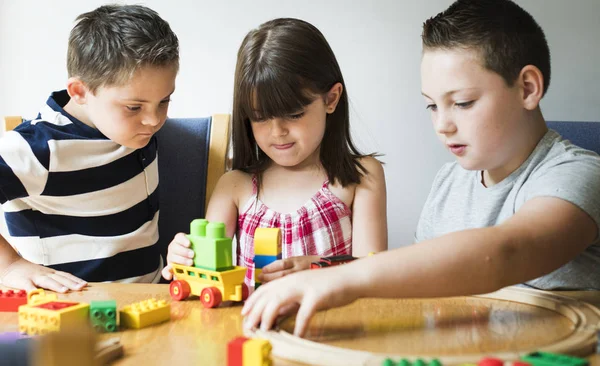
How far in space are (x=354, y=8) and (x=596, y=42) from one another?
2.45 feet

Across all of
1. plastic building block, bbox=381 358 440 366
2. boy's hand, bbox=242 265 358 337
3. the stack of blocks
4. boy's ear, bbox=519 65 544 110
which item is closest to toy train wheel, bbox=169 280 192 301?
the stack of blocks

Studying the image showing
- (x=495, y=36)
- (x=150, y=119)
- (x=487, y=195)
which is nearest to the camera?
(x=495, y=36)

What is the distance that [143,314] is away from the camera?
0.77 metres

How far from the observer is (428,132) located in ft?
6.63

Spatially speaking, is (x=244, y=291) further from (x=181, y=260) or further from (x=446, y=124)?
(x=446, y=124)

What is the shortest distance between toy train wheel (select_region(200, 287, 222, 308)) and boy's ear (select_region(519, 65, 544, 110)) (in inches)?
24.1

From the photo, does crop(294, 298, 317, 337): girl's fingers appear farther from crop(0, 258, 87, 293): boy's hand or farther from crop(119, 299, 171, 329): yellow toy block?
crop(0, 258, 87, 293): boy's hand

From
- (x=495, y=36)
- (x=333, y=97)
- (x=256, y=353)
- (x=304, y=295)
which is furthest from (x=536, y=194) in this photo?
Result: (x=333, y=97)

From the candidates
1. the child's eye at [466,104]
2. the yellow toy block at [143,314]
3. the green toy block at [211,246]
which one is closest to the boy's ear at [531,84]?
the child's eye at [466,104]

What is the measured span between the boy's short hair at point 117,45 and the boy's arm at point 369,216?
0.51 meters

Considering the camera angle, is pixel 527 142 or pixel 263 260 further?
pixel 527 142

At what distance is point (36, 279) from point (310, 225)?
62 centimetres

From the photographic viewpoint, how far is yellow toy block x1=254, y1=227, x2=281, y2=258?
969mm

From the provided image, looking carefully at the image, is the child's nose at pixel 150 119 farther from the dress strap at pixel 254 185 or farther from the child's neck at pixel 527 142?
the child's neck at pixel 527 142
